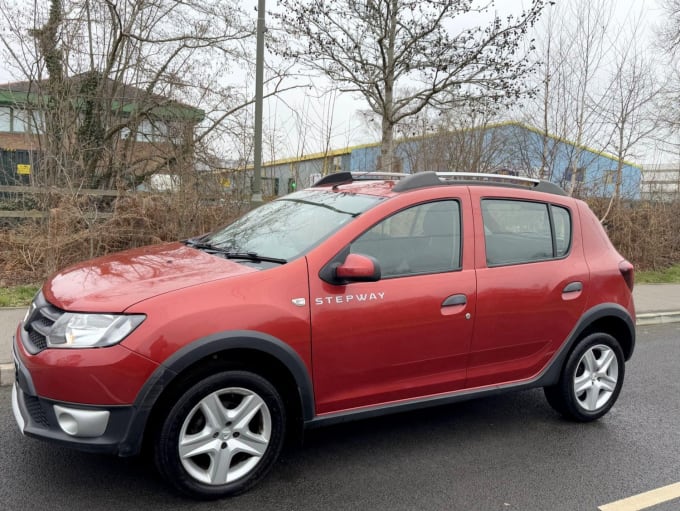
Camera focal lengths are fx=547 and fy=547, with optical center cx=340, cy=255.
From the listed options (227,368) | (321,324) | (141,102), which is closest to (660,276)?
(321,324)

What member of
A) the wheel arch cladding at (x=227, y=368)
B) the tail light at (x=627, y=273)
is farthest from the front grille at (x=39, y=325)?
the tail light at (x=627, y=273)

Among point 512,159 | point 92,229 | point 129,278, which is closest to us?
point 129,278

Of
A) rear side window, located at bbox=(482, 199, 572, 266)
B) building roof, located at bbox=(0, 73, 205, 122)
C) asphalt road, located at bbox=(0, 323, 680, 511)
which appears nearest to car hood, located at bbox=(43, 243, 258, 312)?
asphalt road, located at bbox=(0, 323, 680, 511)

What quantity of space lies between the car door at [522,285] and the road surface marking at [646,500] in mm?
1003

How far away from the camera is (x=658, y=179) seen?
48.7 feet

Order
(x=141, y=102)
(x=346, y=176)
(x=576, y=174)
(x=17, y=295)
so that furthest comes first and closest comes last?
(x=576, y=174)
(x=141, y=102)
(x=17, y=295)
(x=346, y=176)

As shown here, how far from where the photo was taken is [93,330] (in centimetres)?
270

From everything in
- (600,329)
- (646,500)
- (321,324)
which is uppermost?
(321,324)

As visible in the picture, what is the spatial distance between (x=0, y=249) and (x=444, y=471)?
8366mm

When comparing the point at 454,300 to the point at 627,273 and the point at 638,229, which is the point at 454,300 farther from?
the point at 638,229

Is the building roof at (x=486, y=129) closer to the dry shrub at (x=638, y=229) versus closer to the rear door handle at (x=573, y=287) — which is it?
the dry shrub at (x=638, y=229)

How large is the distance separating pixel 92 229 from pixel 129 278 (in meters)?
6.26

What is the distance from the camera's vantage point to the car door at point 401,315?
125 inches

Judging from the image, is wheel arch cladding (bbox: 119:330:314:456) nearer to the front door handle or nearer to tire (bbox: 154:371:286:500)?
tire (bbox: 154:371:286:500)
